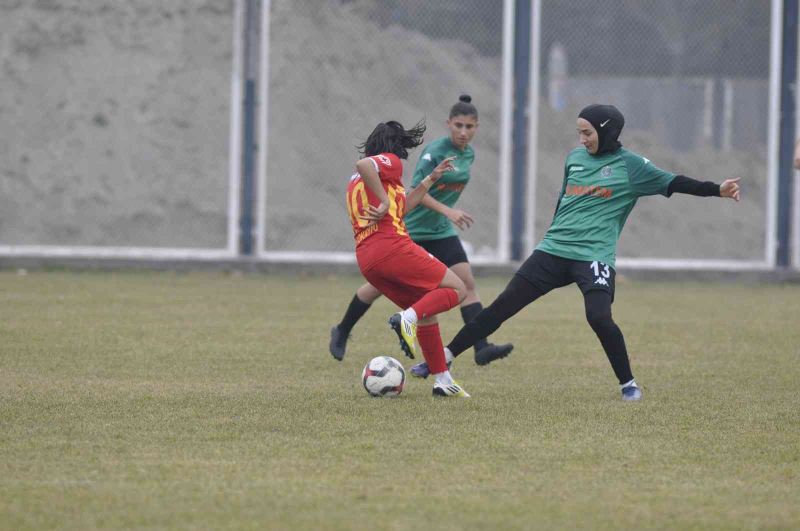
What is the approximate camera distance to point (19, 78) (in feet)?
54.9

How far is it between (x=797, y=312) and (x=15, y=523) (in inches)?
388

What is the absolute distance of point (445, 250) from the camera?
916 cm

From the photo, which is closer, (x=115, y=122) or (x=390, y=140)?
(x=390, y=140)

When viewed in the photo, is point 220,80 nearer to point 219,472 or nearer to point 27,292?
point 27,292

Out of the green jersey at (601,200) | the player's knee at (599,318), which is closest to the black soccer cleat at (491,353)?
the green jersey at (601,200)

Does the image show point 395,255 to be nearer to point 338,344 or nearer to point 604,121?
point 604,121

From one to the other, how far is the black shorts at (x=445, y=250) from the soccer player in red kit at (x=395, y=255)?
5.29ft

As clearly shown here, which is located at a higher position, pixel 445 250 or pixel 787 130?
pixel 787 130

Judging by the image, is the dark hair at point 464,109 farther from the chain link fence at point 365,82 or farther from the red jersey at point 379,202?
the chain link fence at point 365,82

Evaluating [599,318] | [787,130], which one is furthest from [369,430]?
[787,130]

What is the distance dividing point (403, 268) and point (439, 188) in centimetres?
179

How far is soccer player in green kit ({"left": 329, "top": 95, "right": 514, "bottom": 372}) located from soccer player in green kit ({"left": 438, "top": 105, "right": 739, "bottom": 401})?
988 mm

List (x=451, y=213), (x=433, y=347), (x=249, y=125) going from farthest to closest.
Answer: (x=249, y=125)
(x=451, y=213)
(x=433, y=347)

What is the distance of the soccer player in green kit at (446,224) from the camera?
8.74 m
